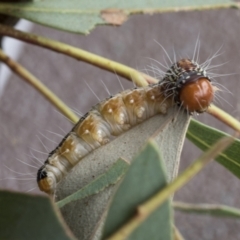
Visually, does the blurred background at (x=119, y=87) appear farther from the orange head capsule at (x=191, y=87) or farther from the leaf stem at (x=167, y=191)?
the leaf stem at (x=167, y=191)

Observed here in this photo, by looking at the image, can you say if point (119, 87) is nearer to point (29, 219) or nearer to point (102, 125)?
point (102, 125)

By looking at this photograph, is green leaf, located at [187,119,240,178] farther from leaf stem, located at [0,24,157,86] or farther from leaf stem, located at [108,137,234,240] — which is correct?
leaf stem, located at [108,137,234,240]

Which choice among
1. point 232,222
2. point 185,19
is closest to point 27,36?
point 232,222

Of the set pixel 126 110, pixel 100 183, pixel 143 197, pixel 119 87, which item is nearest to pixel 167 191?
pixel 143 197

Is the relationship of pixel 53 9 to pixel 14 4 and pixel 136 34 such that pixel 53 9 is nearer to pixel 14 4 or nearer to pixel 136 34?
pixel 14 4

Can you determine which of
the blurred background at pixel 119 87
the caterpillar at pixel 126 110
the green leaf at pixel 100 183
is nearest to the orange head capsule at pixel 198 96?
the caterpillar at pixel 126 110

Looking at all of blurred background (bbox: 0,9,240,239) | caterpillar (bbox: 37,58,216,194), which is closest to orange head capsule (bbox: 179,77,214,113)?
caterpillar (bbox: 37,58,216,194)
